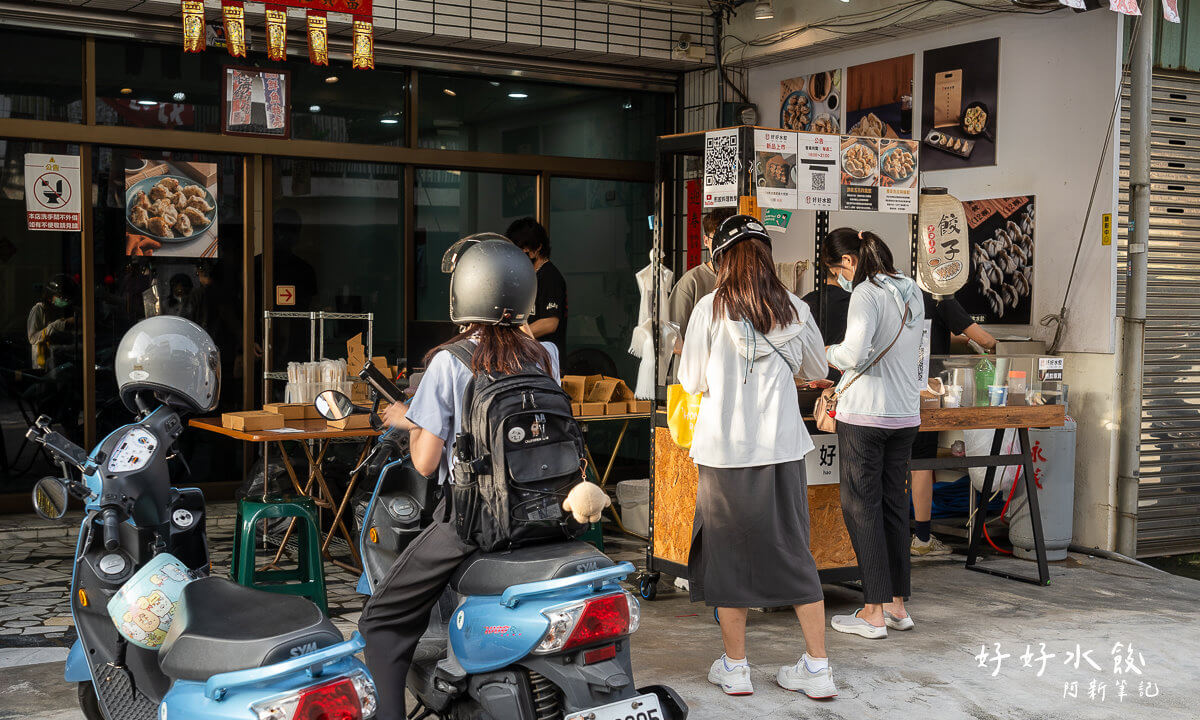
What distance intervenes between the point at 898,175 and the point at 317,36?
3.61 meters

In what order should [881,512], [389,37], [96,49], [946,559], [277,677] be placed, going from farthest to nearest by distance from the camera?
1. [389,37]
2. [96,49]
3. [946,559]
4. [881,512]
5. [277,677]

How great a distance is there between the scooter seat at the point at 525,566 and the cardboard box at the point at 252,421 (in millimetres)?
3365

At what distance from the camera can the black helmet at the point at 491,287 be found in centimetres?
350

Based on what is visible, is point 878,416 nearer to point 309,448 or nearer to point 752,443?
point 752,443

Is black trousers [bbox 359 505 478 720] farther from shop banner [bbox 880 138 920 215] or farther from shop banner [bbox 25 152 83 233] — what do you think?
shop banner [bbox 25 152 83 233]

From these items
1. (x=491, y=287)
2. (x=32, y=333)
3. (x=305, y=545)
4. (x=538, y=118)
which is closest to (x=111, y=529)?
(x=491, y=287)

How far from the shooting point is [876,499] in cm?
557

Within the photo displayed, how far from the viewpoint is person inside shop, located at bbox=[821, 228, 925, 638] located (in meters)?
5.51

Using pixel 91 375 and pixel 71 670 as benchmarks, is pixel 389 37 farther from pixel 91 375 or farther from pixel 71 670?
pixel 71 670

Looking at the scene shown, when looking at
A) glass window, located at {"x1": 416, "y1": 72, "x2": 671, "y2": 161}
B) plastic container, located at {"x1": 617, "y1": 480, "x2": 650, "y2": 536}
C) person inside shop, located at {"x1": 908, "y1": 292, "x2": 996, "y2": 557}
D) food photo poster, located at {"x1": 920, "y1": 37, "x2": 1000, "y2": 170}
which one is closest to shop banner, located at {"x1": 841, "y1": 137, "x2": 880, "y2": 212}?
person inside shop, located at {"x1": 908, "y1": 292, "x2": 996, "y2": 557}

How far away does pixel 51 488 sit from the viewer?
11.1 feet

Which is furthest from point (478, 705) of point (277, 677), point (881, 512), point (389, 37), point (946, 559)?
point (389, 37)

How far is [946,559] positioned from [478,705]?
196 inches

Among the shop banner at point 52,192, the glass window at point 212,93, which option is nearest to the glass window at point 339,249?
the glass window at point 212,93
